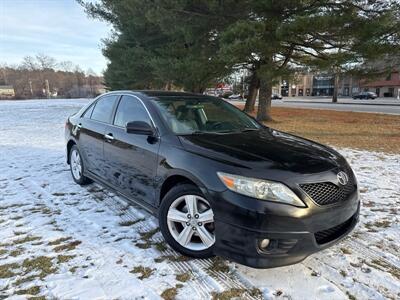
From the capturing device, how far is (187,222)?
2832 millimetres

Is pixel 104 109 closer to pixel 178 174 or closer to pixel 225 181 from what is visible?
pixel 178 174

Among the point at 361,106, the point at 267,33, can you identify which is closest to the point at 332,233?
the point at 267,33

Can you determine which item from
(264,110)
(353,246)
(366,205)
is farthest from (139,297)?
(264,110)

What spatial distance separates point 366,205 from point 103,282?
345cm

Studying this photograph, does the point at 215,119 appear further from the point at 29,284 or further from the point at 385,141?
the point at 385,141

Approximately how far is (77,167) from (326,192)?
3954mm

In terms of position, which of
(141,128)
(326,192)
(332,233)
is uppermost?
(141,128)

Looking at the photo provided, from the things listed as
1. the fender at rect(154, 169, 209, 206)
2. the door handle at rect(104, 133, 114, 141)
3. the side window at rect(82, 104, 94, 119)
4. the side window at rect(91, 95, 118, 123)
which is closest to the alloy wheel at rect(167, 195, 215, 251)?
the fender at rect(154, 169, 209, 206)

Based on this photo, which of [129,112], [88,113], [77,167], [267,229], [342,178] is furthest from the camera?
[77,167]

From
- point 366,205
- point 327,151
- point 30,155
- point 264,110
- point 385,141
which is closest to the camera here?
point 327,151

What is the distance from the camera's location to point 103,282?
2.53 m

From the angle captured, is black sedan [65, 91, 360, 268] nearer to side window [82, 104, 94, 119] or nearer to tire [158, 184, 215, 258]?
tire [158, 184, 215, 258]

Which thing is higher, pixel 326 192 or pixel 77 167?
pixel 326 192

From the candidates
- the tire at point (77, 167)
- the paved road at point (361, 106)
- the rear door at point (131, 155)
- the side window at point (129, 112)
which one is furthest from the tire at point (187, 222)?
the paved road at point (361, 106)
